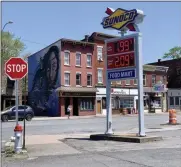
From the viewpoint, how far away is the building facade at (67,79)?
4884cm

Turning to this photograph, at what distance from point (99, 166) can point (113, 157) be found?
163 centimetres

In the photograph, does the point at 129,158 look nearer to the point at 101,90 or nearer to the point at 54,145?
the point at 54,145

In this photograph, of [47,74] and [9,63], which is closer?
[9,63]

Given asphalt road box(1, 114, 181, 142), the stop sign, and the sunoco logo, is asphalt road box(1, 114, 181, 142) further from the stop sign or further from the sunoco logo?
the sunoco logo

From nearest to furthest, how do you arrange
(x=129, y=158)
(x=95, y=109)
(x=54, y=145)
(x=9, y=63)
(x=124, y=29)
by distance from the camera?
1. (x=129, y=158)
2. (x=9, y=63)
3. (x=54, y=145)
4. (x=124, y=29)
5. (x=95, y=109)

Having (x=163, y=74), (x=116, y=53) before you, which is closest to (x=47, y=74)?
(x=163, y=74)

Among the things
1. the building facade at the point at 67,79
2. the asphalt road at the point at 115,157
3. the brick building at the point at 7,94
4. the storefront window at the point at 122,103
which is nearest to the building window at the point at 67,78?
the building facade at the point at 67,79

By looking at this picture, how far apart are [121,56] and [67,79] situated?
3263 centimetres

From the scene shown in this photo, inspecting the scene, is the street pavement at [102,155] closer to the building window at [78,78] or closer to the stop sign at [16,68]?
the stop sign at [16,68]

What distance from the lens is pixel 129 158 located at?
10.9 m

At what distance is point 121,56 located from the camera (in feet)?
56.2

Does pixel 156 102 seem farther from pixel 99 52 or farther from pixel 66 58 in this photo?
pixel 66 58

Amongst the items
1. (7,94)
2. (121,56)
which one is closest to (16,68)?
(121,56)

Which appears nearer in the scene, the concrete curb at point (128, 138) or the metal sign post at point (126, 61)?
the concrete curb at point (128, 138)
